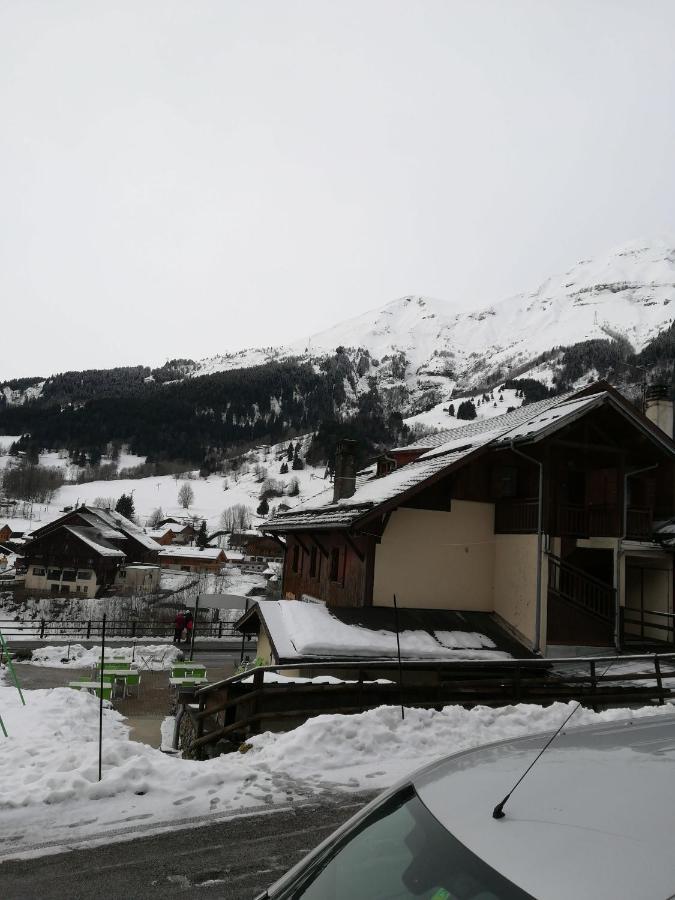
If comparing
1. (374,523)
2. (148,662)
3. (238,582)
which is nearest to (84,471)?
(238,582)

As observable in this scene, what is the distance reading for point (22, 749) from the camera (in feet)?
23.4

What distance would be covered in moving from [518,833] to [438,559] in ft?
47.8

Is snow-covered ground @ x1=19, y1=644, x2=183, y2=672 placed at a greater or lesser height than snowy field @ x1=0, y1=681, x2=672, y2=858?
lesser

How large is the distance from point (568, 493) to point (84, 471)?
564ft

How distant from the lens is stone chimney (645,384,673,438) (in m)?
20.8

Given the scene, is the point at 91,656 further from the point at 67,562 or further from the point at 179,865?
the point at 67,562

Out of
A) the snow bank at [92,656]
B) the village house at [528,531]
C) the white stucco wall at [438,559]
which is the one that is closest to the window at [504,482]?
the village house at [528,531]

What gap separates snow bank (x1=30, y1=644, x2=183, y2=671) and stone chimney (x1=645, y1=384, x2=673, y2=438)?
1995cm

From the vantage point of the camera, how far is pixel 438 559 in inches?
645

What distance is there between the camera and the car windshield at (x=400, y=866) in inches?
75.4

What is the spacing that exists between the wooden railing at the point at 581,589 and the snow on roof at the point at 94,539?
54.2 metres

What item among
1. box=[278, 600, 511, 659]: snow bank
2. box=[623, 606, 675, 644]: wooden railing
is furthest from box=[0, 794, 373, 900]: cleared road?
box=[623, 606, 675, 644]: wooden railing

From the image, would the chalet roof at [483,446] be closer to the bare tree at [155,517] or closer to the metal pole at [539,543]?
the metal pole at [539,543]

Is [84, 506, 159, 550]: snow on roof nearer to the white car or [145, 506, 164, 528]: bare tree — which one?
[145, 506, 164, 528]: bare tree
